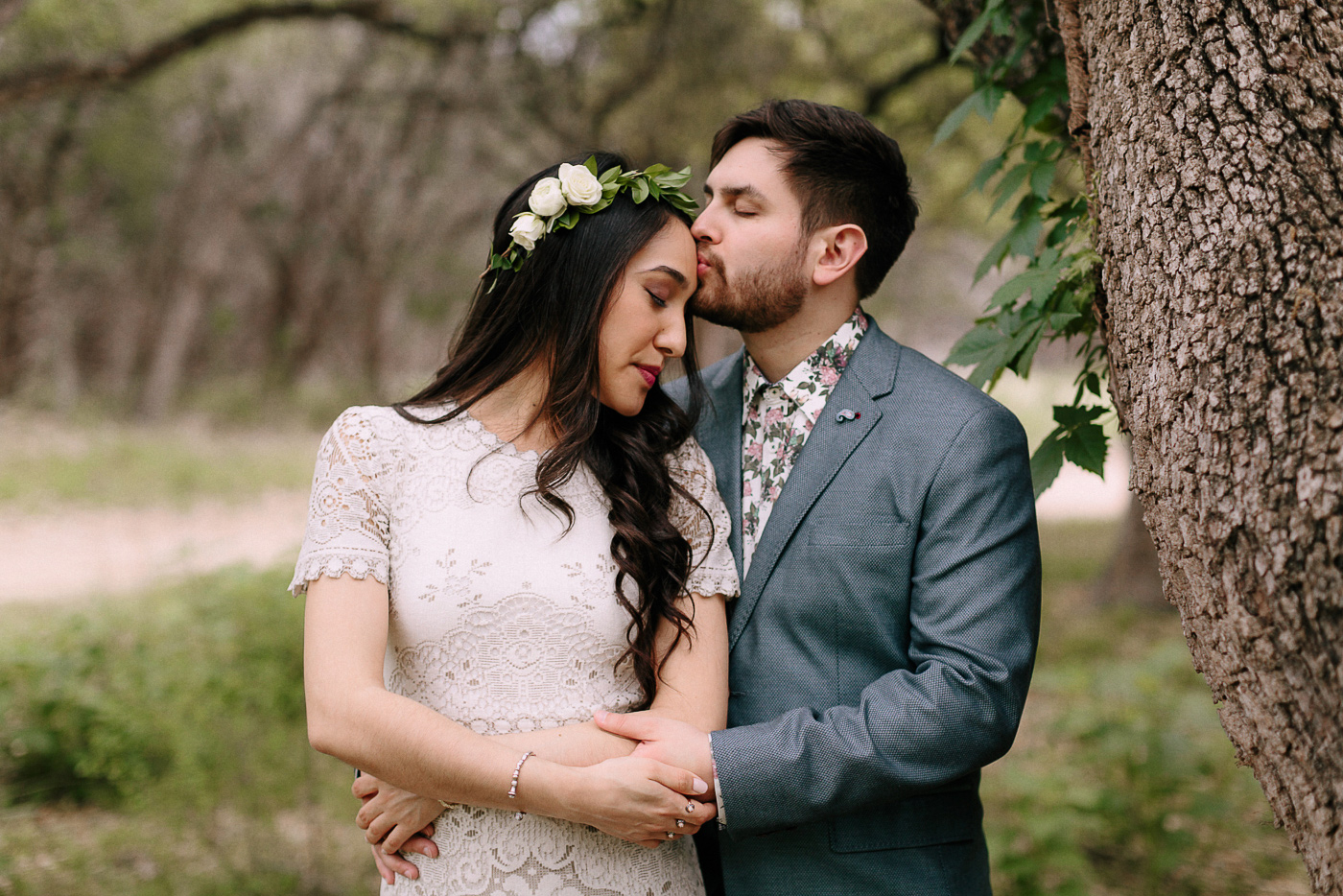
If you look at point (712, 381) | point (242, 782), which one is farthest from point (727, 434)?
point (242, 782)

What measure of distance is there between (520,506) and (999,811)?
3791 mm

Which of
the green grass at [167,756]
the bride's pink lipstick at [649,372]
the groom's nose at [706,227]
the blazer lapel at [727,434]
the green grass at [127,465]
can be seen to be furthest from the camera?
the green grass at [127,465]

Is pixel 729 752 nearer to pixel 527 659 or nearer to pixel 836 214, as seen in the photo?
pixel 527 659

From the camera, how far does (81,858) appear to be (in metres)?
3.71

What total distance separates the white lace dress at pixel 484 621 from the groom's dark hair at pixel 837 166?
3.67 feet

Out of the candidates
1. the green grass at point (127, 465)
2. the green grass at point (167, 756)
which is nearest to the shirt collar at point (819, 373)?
the green grass at point (167, 756)

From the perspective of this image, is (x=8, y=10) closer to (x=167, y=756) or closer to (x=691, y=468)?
(x=167, y=756)

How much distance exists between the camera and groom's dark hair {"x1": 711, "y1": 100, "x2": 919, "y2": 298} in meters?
2.59

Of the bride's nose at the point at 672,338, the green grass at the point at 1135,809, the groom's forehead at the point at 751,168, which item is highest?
the groom's forehead at the point at 751,168

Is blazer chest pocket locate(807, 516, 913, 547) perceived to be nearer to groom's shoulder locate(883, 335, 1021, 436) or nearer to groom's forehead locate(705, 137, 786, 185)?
groom's shoulder locate(883, 335, 1021, 436)

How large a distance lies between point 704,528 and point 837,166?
105 cm

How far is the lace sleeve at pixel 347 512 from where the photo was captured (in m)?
1.94

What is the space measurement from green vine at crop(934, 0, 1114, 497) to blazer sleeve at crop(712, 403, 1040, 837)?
27 cm

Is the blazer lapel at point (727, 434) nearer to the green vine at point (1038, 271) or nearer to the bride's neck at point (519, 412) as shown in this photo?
the bride's neck at point (519, 412)
